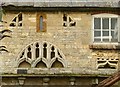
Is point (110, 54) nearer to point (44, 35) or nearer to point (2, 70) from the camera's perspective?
point (44, 35)

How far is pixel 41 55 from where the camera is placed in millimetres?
14953

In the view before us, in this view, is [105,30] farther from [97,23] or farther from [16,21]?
[16,21]

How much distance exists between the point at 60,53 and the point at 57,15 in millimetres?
1206

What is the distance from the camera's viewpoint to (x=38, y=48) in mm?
15023

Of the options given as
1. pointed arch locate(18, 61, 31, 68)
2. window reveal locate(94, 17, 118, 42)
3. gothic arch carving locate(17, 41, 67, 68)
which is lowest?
pointed arch locate(18, 61, 31, 68)

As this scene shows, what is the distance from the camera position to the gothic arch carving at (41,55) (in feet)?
48.9

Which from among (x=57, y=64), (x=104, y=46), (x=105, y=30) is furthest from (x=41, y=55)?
(x=105, y=30)

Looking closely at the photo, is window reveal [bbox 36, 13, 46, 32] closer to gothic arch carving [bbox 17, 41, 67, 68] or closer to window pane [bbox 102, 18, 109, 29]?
gothic arch carving [bbox 17, 41, 67, 68]

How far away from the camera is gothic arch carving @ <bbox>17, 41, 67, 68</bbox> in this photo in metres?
14.9

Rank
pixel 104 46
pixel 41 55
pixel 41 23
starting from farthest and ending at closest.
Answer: pixel 41 23 < pixel 104 46 < pixel 41 55

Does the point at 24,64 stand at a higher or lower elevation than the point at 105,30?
lower

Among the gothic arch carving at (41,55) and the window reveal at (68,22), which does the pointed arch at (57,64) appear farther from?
the window reveal at (68,22)

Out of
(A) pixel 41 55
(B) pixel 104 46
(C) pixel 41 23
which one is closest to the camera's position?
(A) pixel 41 55

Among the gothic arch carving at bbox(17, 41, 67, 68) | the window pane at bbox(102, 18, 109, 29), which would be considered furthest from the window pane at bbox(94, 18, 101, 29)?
the gothic arch carving at bbox(17, 41, 67, 68)
